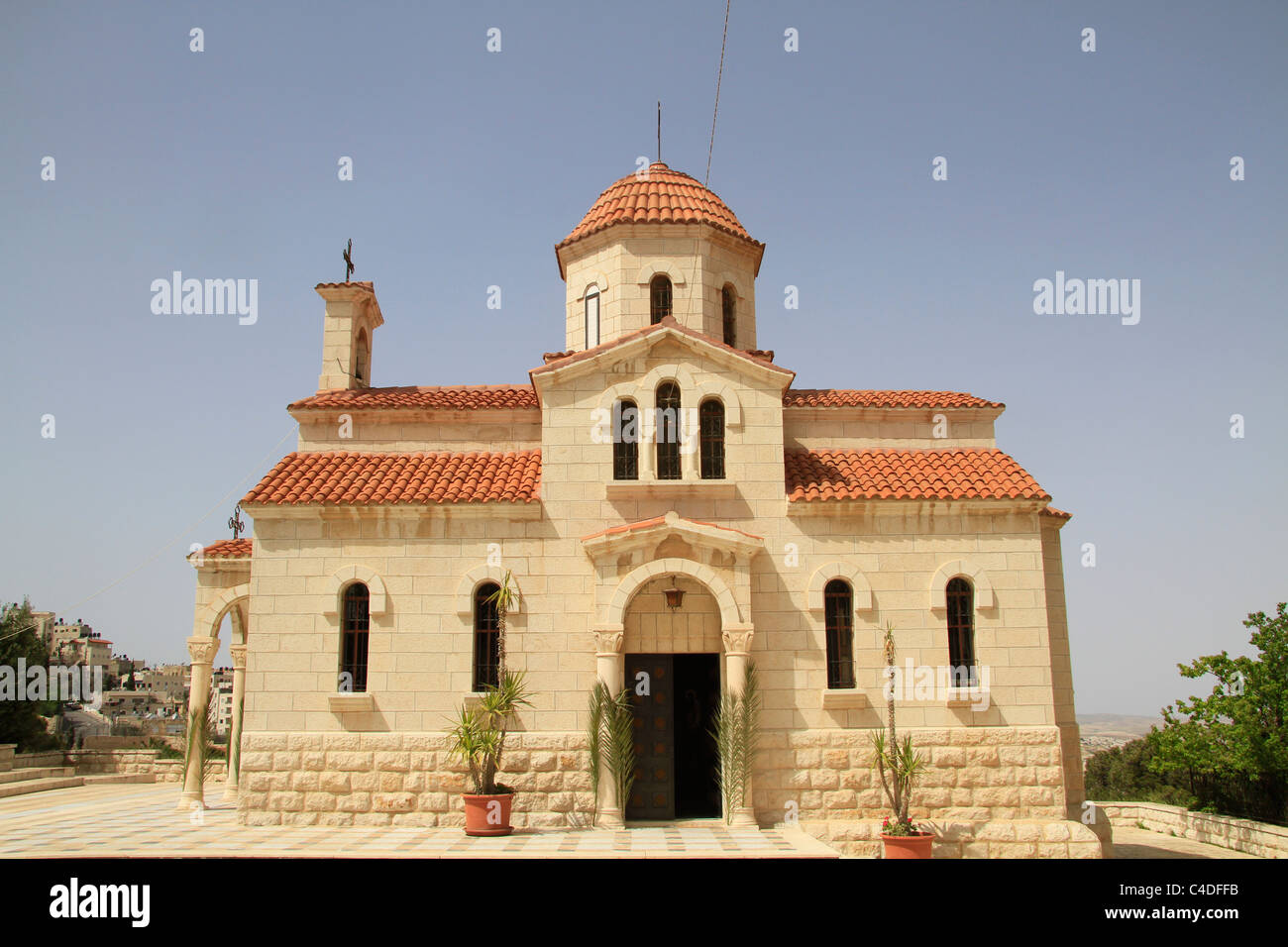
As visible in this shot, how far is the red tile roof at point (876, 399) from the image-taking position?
18719 mm

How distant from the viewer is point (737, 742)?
1565 cm

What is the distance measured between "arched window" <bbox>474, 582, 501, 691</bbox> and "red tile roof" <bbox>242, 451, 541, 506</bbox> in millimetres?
1768

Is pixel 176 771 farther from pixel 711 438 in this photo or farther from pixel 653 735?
pixel 711 438

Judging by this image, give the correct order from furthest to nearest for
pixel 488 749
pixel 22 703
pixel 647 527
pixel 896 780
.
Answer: pixel 22 703, pixel 647 527, pixel 896 780, pixel 488 749

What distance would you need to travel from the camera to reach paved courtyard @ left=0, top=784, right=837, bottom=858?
12.8 m

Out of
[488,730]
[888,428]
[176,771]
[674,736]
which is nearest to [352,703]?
[488,730]

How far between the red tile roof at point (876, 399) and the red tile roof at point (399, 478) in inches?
216

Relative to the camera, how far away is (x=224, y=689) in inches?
6004

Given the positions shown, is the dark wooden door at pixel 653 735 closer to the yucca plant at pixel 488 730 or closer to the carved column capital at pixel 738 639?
the carved column capital at pixel 738 639

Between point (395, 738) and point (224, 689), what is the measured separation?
154047 mm

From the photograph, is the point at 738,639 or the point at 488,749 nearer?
the point at 488,749

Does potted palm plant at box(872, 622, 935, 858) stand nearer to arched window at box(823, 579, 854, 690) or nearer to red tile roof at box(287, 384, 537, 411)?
arched window at box(823, 579, 854, 690)

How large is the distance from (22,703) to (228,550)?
16.1 m
